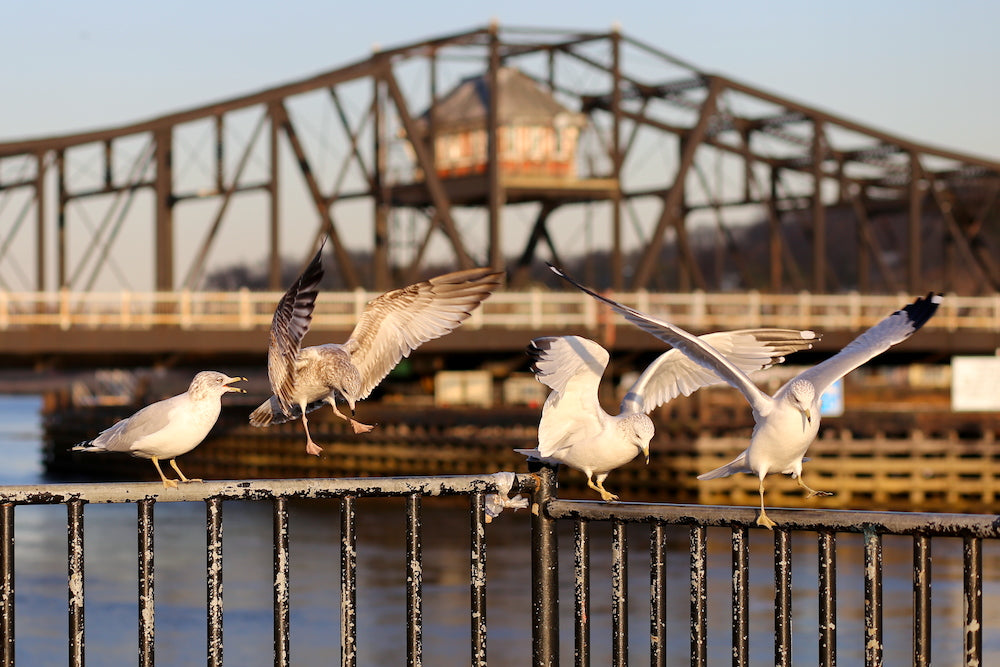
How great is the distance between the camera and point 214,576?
5062 mm

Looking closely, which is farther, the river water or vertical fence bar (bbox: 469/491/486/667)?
the river water

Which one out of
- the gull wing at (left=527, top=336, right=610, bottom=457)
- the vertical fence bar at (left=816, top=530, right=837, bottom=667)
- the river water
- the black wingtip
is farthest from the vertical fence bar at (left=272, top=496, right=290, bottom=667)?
the river water

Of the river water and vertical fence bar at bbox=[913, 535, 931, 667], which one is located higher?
vertical fence bar at bbox=[913, 535, 931, 667]

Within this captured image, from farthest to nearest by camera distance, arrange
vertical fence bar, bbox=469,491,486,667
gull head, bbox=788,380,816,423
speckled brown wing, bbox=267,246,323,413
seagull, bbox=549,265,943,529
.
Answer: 1. speckled brown wing, bbox=267,246,323,413
2. gull head, bbox=788,380,816,423
3. seagull, bbox=549,265,943,529
4. vertical fence bar, bbox=469,491,486,667

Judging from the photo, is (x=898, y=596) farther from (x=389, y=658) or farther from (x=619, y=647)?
(x=619, y=647)

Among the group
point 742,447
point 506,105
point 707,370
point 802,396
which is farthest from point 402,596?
point 506,105

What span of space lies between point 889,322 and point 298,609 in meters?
22.3

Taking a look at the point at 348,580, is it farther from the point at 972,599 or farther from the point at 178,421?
the point at 972,599

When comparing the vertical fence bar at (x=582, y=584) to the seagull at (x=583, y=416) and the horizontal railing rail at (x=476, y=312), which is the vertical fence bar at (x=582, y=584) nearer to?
the seagull at (x=583, y=416)

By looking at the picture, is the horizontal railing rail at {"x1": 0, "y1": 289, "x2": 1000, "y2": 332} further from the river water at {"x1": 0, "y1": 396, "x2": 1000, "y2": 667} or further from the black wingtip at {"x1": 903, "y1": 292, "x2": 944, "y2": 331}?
the black wingtip at {"x1": 903, "y1": 292, "x2": 944, "y2": 331}

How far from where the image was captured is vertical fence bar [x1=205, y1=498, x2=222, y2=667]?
5031 millimetres

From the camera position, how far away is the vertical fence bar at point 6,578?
4.81 m

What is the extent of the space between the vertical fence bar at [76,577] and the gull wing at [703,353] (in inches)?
70.4

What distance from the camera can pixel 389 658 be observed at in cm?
2281
